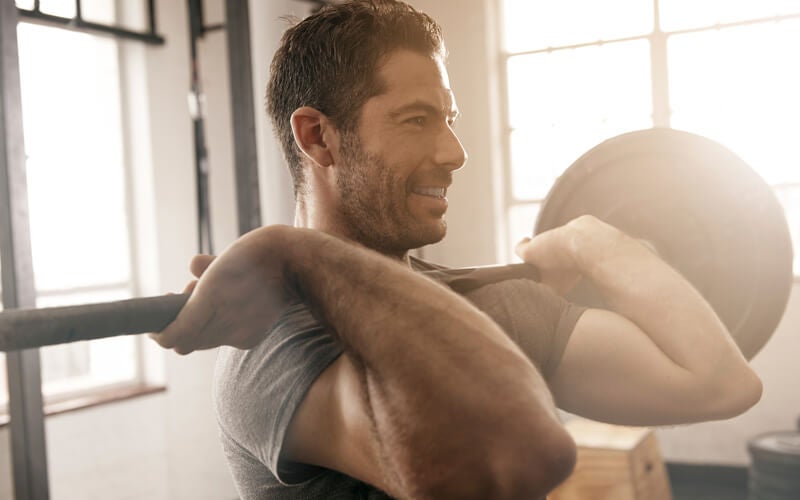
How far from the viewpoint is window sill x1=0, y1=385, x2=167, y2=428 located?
267 cm

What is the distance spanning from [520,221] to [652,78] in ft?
Answer: 2.68

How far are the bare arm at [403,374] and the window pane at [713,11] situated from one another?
2858mm

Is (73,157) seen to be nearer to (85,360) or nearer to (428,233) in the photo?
(85,360)

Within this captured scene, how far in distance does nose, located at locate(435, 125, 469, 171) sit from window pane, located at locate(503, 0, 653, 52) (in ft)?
8.08

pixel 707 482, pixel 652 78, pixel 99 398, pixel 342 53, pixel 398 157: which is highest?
pixel 652 78

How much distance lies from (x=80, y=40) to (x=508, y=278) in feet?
8.16

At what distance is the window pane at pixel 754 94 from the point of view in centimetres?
296

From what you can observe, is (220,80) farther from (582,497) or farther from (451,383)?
(451,383)

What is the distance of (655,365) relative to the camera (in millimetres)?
877

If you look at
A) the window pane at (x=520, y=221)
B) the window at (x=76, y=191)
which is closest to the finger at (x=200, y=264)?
the window at (x=76, y=191)

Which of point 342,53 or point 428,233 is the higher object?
point 342,53

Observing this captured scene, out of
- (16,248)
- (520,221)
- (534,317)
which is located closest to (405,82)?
(534,317)

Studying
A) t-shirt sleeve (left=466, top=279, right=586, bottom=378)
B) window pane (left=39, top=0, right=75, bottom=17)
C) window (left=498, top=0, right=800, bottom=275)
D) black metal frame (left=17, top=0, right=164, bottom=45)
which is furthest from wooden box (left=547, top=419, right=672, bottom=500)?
window pane (left=39, top=0, right=75, bottom=17)

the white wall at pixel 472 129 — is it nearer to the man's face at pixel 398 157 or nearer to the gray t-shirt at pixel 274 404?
the man's face at pixel 398 157
